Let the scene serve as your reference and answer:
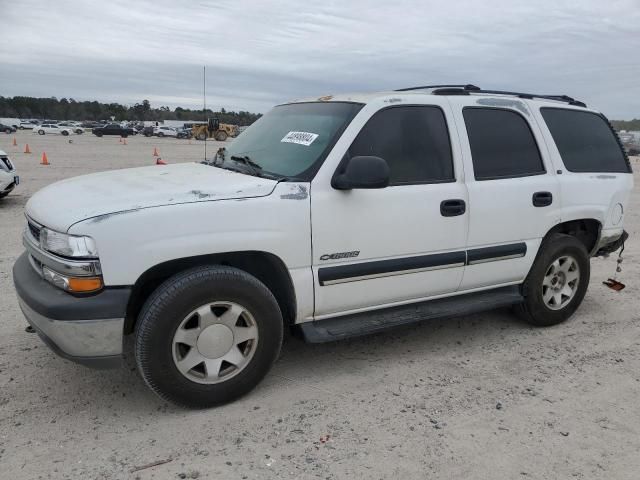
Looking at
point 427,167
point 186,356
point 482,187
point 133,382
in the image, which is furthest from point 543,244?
point 133,382

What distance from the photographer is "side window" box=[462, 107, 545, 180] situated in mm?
3986

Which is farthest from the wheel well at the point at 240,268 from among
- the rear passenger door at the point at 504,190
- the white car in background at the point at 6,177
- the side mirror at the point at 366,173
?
the white car in background at the point at 6,177

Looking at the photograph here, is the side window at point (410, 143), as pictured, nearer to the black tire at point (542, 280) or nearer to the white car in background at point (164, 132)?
Result: the black tire at point (542, 280)

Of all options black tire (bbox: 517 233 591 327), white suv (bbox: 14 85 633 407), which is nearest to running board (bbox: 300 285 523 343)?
white suv (bbox: 14 85 633 407)

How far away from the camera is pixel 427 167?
3758 mm

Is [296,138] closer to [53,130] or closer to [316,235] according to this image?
[316,235]

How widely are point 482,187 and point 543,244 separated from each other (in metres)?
0.91

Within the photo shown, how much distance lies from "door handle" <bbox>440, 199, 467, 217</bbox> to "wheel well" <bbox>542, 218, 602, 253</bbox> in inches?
51.8

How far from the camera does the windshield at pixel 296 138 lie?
136 inches

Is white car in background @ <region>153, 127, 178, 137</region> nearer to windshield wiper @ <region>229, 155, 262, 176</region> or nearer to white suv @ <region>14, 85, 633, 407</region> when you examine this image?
windshield wiper @ <region>229, 155, 262, 176</region>

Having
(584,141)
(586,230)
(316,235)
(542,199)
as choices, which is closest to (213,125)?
(316,235)

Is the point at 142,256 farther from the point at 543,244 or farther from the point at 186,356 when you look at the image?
the point at 543,244

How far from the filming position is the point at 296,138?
12.2 ft

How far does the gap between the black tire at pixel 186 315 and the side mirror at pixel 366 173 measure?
0.83 m
